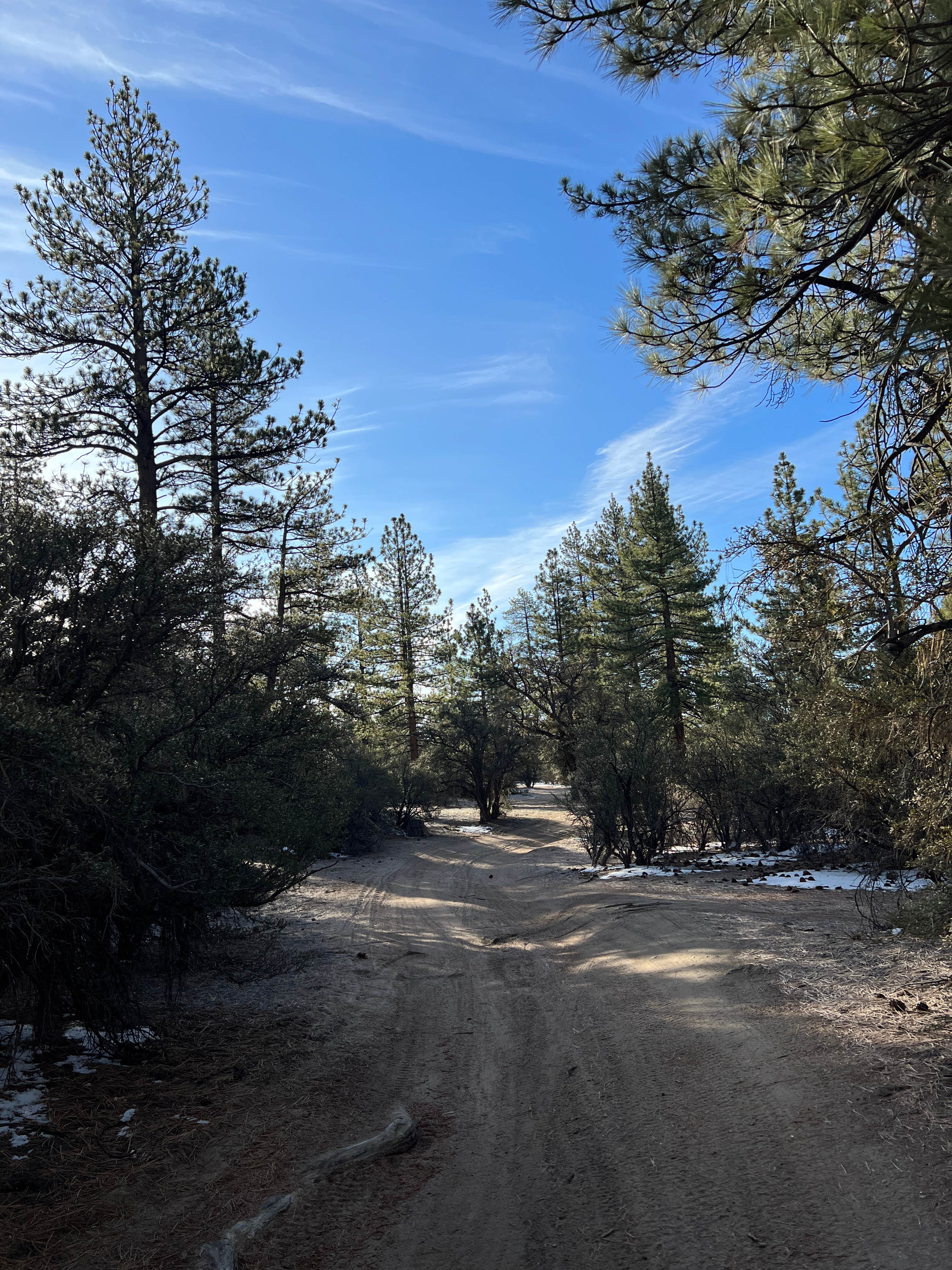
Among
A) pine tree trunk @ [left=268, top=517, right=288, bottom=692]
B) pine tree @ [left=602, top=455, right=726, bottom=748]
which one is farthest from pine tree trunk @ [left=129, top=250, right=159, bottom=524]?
pine tree @ [left=602, top=455, right=726, bottom=748]

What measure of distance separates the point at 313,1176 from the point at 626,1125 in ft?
5.79

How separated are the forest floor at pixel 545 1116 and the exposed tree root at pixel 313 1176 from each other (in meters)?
0.07

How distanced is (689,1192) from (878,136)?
5.42 metres

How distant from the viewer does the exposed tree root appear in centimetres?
320

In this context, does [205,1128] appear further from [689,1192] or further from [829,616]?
[829,616]

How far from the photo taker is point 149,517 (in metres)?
6.38

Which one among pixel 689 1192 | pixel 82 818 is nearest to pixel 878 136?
pixel 689 1192

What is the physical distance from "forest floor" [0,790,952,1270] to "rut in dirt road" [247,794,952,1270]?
2 cm

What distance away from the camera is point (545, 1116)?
4551 mm

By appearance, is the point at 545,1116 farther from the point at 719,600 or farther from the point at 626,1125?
the point at 719,600

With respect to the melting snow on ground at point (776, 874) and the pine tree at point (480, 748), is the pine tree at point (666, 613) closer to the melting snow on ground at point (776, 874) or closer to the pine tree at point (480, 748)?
the pine tree at point (480, 748)

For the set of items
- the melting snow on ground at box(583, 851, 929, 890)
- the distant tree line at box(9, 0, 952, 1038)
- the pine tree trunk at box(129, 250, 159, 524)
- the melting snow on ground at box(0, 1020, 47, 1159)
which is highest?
the pine tree trunk at box(129, 250, 159, 524)

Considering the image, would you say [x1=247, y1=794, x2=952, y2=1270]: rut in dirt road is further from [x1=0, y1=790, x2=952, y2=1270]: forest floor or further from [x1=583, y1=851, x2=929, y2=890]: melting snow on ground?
[x1=583, y1=851, x2=929, y2=890]: melting snow on ground

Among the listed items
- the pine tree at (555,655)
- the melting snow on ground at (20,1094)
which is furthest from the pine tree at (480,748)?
the melting snow on ground at (20,1094)
